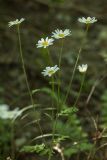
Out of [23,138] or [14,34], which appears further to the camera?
[14,34]

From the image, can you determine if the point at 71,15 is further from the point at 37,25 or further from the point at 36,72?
the point at 36,72

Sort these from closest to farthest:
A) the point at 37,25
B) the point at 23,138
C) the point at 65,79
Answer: the point at 23,138 < the point at 65,79 < the point at 37,25

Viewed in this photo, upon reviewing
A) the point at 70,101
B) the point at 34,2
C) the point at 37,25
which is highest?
the point at 34,2

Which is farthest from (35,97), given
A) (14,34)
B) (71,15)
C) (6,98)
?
(71,15)

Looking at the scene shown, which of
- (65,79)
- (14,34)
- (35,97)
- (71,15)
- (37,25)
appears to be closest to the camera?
(35,97)

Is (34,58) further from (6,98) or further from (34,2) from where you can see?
(34,2)

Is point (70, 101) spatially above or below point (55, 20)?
below
